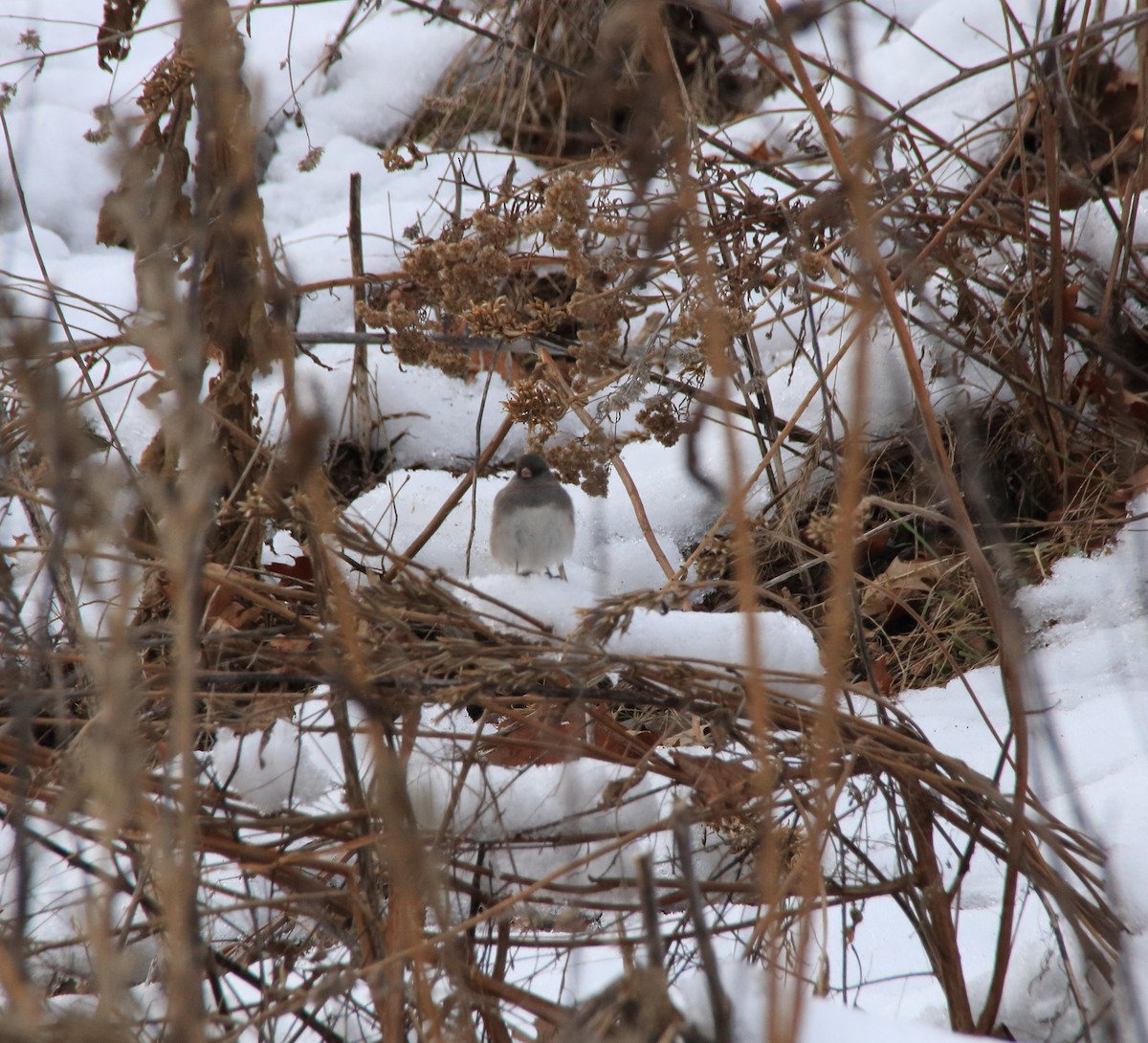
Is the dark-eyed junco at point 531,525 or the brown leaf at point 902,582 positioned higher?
the dark-eyed junco at point 531,525

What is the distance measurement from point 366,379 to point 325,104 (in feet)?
5.96

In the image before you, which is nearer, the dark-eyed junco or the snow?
the snow

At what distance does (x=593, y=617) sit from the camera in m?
1.30

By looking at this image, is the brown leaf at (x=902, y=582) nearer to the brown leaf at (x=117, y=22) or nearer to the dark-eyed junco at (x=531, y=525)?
the dark-eyed junco at (x=531, y=525)

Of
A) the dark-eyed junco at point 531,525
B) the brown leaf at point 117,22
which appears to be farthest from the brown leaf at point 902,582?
the brown leaf at point 117,22

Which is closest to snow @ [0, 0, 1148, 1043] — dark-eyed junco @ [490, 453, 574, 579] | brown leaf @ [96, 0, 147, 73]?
dark-eyed junco @ [490, 453, 574, 579]

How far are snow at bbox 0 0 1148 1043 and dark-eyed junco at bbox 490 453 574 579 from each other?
0.42ft

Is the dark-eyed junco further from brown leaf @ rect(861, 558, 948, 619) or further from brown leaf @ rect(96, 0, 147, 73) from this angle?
brown leaf @ rect(96, 0, 147, 73)

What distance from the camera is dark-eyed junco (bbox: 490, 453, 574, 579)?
3.06 metres

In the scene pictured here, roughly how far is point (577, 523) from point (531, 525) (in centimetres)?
49

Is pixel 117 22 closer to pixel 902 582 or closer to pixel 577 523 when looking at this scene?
pixel 577 523

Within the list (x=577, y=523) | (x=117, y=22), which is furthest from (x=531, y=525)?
(x=117, y=22)

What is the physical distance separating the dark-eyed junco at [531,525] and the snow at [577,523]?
0.13 meters

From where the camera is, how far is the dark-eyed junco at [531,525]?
10.0 ft
